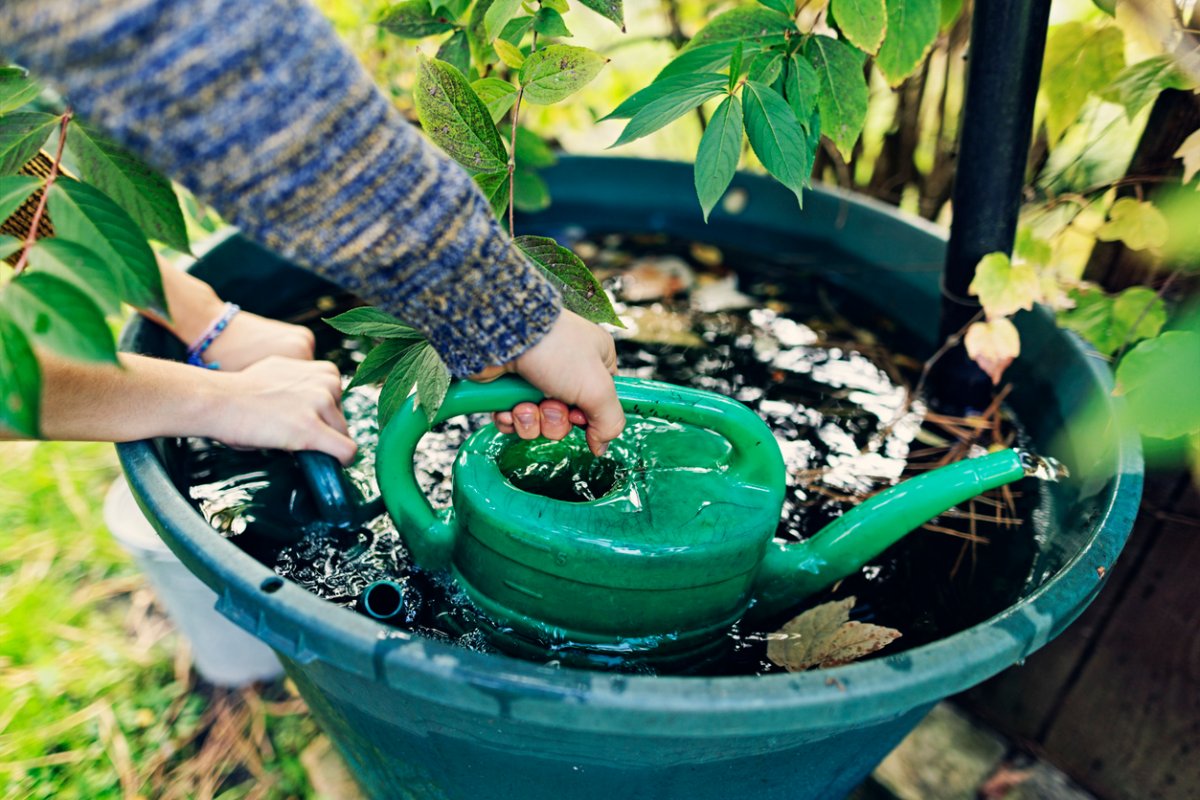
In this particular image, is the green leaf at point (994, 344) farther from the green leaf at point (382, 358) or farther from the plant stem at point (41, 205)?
the plant stem at point (41, 205)

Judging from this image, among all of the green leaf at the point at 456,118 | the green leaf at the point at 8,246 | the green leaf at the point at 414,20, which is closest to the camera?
the green leaf at the point at 8,246

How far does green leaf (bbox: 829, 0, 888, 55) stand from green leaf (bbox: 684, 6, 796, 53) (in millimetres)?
74

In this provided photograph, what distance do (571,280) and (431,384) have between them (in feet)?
0.66

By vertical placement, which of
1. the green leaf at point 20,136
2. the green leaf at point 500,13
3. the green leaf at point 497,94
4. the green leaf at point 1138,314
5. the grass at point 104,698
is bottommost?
the grass at point 104,698

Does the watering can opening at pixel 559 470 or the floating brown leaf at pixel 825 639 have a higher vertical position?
the watering can opening at pixel 559 470

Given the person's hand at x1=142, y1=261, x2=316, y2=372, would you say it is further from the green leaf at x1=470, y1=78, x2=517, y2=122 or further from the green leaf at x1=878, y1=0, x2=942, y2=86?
the green leaf at x1=878, y1=0, x2=942, y2=86

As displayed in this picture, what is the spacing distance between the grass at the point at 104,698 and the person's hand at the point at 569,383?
3.03 feet

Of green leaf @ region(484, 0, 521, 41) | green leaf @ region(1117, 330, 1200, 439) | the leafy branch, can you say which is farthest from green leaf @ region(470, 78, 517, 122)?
green leaf @ region(1117, 330, 1200, 439)

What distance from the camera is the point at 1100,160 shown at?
134cm

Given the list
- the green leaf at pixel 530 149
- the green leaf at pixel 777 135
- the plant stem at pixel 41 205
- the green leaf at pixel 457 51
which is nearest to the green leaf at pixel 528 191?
the green leaf at pixel 530 149

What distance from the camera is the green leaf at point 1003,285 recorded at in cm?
111

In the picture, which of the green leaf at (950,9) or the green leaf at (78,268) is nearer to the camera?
the green leaf at (78,268)

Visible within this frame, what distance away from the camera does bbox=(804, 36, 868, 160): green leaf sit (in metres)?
0.93

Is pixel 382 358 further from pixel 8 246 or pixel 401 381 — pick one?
pixel 8 246
